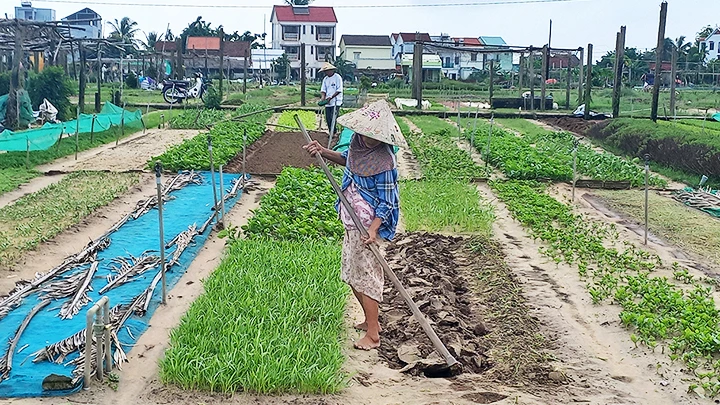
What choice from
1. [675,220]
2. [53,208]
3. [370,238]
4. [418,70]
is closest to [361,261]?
[370,238]

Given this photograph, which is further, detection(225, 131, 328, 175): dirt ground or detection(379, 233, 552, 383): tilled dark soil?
detection(225, 131, 328, 175): dirt ground

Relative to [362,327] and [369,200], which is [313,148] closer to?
[369,200]

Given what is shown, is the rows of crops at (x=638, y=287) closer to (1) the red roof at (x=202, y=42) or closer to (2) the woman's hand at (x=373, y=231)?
(2) the woman's hand at (x=373, y=231)

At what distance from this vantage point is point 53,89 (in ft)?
68.4

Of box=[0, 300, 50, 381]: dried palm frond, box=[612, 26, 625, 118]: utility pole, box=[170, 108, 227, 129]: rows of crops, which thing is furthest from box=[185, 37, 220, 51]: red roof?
box=[0, 300, 50, 381]: dried palm frond

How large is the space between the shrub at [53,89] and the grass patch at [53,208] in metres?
9.84

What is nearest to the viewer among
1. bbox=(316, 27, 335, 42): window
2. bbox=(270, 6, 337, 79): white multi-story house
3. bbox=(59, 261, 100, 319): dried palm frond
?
bbox=(59, 261, 100, 319): dried palm frond

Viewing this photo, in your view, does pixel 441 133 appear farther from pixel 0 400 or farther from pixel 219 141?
pixel 0 400

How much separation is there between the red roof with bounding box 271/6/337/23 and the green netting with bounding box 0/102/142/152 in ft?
156

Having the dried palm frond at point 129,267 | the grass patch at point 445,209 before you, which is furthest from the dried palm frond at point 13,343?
the grass patch at point 445,209

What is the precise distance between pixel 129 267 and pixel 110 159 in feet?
25.5

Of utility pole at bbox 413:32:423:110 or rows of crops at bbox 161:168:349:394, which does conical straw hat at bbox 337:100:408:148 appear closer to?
rows of crops at bbox 161:168:349:394

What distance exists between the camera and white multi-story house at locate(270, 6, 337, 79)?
64.7 m

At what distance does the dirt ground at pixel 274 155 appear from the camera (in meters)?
13.5
